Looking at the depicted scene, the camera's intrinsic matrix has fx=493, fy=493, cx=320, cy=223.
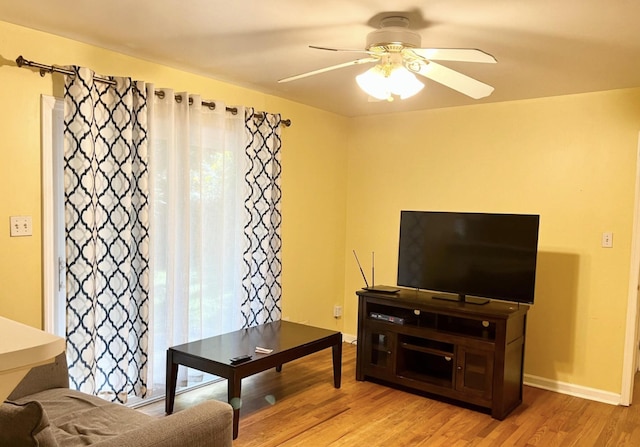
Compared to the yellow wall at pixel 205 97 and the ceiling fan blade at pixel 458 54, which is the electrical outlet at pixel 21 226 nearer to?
the yellow wall at pixel 205 97

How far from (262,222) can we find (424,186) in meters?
1.59

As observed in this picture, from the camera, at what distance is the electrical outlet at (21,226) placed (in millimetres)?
2682

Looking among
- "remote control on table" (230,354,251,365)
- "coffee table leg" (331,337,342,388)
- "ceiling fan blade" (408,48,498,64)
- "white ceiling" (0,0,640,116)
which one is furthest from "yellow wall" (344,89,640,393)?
"remote control on table" (230,354,251,365)

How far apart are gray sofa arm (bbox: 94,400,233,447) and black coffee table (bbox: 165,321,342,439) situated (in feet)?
3.63

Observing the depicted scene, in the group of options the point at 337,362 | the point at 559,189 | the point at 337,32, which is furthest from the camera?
the point at 559,189

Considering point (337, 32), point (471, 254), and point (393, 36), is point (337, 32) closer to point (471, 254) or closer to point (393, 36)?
point (393, 36)

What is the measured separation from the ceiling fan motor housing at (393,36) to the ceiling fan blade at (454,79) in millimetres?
143

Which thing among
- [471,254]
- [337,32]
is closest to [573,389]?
[471,254]

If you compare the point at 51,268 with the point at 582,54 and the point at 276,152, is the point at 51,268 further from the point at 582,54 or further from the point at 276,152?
the point at 582,54

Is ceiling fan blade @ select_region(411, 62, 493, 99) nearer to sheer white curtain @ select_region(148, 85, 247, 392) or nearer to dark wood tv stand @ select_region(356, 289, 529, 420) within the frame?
dark wood tv stand @ select_region(356, 289, 529, 420)

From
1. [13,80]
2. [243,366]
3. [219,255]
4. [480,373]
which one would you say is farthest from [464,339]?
[13,80]

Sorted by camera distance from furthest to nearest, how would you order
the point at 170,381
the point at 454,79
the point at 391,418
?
the point at 391,418, the point at 170,381, the point at 454,79

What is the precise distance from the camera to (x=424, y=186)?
4.61m

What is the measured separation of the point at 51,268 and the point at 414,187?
3112mm
